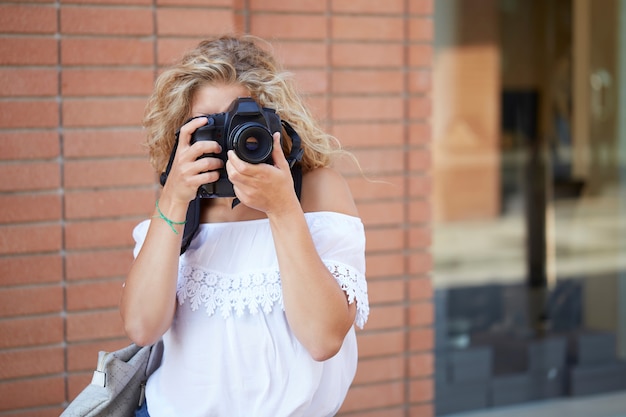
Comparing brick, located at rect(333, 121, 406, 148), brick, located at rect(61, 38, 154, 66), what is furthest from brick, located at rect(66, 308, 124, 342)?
brick, located at rect(333, 121, 406, 148)

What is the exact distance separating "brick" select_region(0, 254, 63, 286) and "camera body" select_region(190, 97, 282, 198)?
4.61 ft

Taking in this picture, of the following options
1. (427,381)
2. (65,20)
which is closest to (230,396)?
(65,20)

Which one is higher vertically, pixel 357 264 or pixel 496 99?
pixel 496 99

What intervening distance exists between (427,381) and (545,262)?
357 cm

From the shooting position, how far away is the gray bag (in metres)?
1.70

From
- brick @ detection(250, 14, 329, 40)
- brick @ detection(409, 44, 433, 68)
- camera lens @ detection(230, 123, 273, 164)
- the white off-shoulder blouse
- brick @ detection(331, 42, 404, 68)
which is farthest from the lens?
brick @ detection(409, 44, 433, 68)

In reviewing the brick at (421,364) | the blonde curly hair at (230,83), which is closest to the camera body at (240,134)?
the blonde curly hair at (230,83)

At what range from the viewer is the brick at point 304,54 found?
3115mm

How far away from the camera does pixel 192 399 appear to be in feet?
5.34

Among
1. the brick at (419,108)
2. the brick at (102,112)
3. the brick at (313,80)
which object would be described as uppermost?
the brick at (313,80)

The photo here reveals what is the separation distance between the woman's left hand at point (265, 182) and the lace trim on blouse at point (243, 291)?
0.17 meters

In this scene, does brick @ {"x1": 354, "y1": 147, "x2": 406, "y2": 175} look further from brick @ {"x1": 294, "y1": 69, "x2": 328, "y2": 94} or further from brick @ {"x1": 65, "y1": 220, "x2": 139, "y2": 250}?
brick @ {"x1": 65, "y1": 220, "x2": 139, "y2": 250}

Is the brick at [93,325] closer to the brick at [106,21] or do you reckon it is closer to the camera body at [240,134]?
the brick at [106,21]

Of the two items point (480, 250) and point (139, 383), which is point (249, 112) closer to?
point (139, 383)
